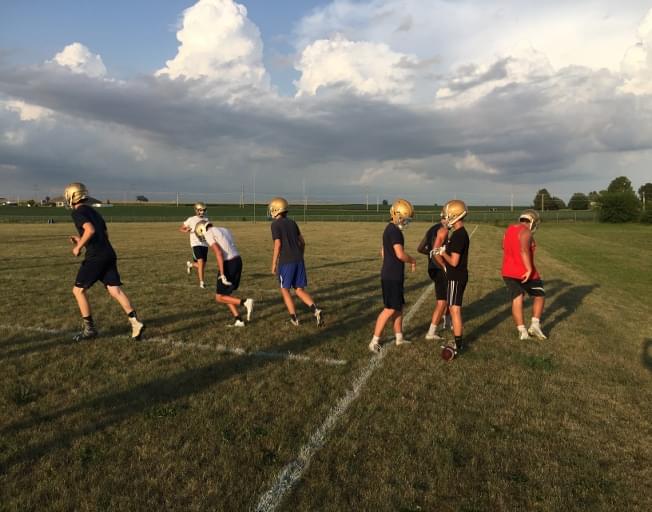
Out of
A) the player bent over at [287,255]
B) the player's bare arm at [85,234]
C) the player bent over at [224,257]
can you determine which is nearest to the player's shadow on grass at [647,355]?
the player bent over at [287,255]

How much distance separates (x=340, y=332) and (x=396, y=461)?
12.0 ft

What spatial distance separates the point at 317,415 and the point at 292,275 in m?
3.34

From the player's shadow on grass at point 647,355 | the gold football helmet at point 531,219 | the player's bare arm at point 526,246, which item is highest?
the gold football helmet at point 531,219

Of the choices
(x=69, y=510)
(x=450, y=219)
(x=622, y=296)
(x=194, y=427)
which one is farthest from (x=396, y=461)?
(x=622, y=296)

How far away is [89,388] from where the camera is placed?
475cm

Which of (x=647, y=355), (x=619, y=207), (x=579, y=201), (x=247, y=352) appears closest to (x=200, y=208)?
(x=247, y=352)

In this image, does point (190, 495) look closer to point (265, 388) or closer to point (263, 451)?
point (263, 451)

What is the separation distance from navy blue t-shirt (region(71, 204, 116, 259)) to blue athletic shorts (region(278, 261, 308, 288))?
270 cm

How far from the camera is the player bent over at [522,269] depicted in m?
6.69

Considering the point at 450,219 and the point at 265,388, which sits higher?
the point at 450,219

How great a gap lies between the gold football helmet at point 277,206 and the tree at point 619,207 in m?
67.9

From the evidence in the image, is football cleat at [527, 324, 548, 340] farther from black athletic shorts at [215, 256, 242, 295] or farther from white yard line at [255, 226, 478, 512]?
black athletic shorts at [215, 256, 242, 295]

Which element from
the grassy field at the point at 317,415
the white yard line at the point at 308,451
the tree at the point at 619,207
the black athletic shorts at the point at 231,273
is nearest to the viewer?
the white yard line at the point at 308,451

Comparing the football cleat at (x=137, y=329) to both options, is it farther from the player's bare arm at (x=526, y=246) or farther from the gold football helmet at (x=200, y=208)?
the player's bare arm at (x=526, y=246)
